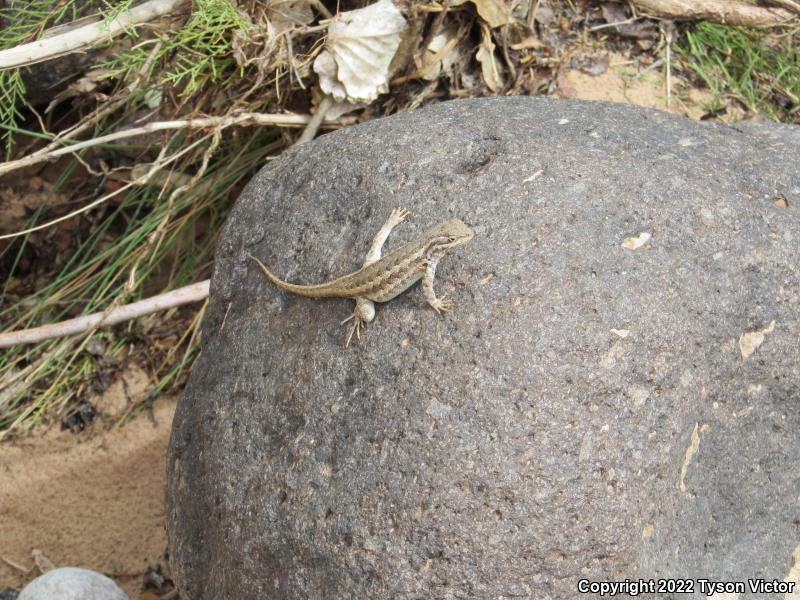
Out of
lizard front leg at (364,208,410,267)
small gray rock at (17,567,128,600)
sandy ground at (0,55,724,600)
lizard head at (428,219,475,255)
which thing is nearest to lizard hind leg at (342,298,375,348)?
lizard front leg at (364,208,410,267)

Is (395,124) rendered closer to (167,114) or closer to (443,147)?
(443,147)

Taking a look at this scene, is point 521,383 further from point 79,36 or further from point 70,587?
point 79,36

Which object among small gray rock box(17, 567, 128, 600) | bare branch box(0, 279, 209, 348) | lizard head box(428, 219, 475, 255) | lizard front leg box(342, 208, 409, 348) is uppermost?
lizard head box(428, 219, 475, 255)

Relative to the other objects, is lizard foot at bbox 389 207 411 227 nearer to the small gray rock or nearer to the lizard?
the lizard

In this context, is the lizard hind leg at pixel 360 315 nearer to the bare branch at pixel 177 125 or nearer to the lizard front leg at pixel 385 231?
the lizard front leg at pixel 385 231

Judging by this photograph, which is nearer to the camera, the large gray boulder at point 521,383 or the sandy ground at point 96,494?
the large gray boulder at point 521,383

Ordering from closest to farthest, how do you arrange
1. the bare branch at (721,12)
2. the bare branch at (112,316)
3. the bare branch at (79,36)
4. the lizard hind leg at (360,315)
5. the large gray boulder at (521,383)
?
the large gray boulder at (521,383) < the lizard hind leg at (360,315) < the bare branch at (79,36) < the bare branch at (112,316) < the bare branch at (721,12)

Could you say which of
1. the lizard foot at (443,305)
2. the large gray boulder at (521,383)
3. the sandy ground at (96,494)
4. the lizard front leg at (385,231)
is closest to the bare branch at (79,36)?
the large gray boulder at (521,383)
